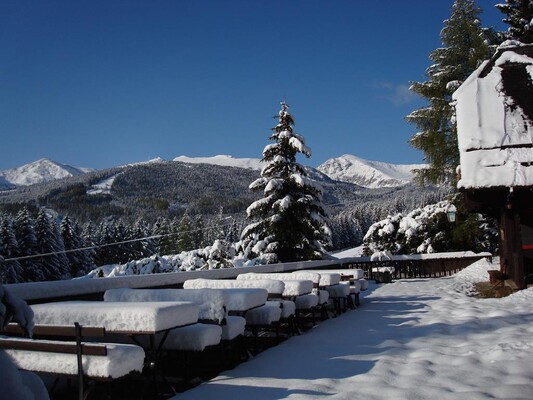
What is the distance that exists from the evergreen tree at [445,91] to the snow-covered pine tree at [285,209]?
5.71 m

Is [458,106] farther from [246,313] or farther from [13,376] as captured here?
[13,376]

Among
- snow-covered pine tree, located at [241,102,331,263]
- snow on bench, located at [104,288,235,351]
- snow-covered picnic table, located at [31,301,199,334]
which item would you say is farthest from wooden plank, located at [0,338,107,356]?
snow-covered pine tree, located at [241,102,331,263]

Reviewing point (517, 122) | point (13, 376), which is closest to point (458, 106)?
point (517, 122)

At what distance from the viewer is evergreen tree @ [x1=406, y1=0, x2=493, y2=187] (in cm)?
2323

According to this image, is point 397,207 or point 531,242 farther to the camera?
point 397,207

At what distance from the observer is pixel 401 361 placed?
614 cm

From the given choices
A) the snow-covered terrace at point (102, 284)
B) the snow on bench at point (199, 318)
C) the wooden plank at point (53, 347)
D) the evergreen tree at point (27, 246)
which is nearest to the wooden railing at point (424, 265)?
the snow-covered terrace at point (102, 284)

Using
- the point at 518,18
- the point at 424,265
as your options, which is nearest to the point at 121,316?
the point at 424,265

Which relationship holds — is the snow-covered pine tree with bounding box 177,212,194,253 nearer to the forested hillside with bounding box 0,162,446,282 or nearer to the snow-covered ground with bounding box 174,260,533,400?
the forested hillside with bounding box 0,162,446,282

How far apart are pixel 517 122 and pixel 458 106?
196 cm

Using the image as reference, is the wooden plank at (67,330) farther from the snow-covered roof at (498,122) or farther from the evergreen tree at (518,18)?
the evergreen tree at (518,18)

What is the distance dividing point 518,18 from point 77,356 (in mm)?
24829

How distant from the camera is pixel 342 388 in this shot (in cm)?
507

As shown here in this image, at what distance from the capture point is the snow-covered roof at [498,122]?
1213cm
